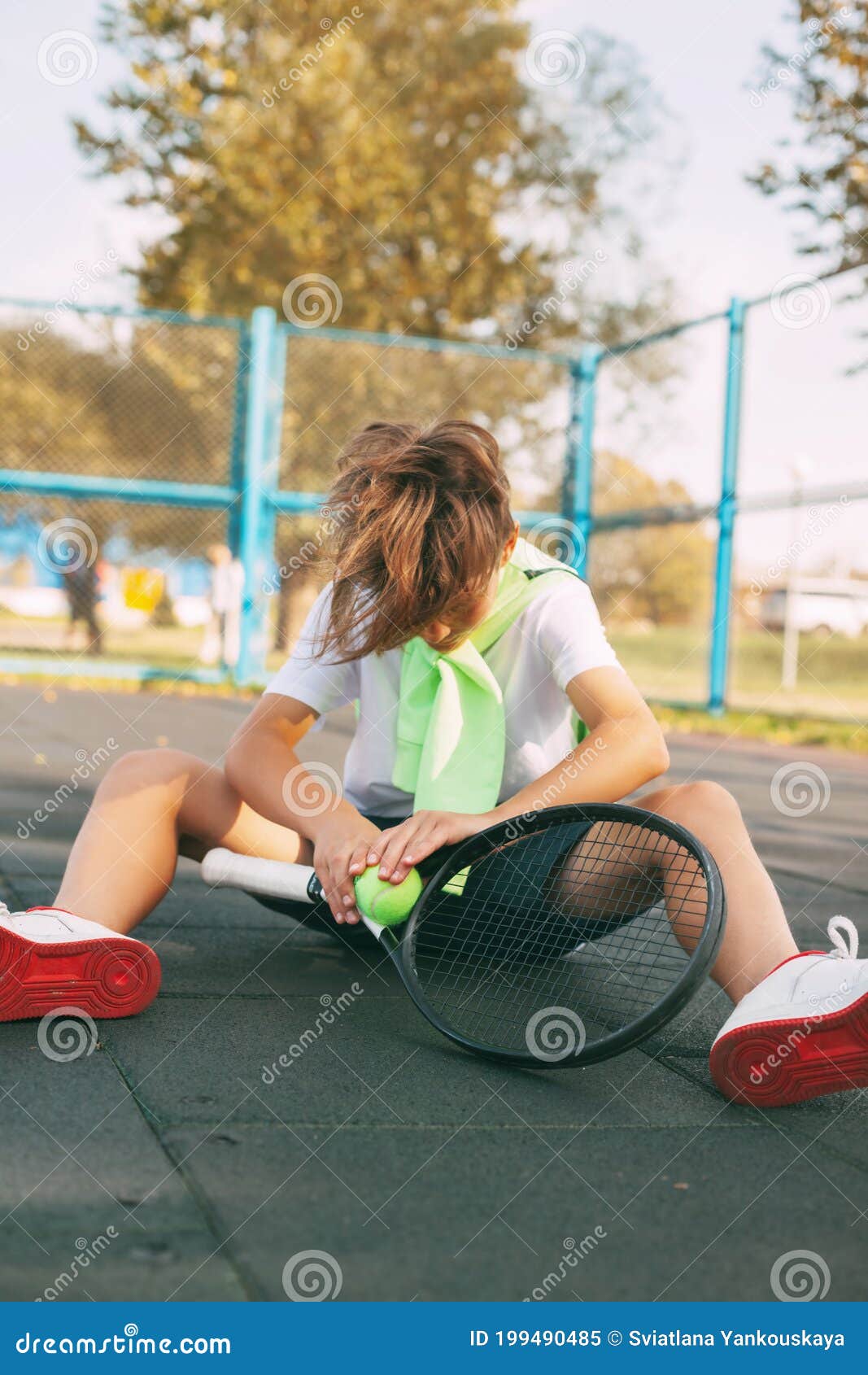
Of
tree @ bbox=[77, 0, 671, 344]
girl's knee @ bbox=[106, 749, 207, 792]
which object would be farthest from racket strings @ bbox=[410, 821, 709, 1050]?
tree @ bbox=[77, 0, 671, 344]

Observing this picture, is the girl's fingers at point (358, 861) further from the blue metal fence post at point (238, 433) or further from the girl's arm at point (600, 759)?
the blue metal fence post at point (238, 433)

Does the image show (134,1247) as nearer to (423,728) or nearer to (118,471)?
(423,728)

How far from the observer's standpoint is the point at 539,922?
2.21 meters

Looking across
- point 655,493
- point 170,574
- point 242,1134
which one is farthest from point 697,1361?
point 170,574

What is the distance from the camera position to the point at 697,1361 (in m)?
1.25

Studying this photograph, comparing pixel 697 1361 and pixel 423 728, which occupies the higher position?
pixel 423 728

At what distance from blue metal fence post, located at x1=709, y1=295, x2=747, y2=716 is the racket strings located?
6804mm

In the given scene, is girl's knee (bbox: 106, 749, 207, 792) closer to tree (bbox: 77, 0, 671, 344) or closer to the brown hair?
the brown hair

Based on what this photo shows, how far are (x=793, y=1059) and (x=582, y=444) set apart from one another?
9.06 m

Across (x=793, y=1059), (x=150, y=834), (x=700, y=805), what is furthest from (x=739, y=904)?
(x=150, y=834)

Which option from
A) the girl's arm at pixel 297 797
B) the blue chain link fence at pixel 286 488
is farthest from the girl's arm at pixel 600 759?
the blue chain link fence at pixel 286 488

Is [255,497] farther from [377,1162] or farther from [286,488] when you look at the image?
[377,1162]

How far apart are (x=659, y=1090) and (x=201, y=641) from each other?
11339mm

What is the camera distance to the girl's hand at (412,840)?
203cm
